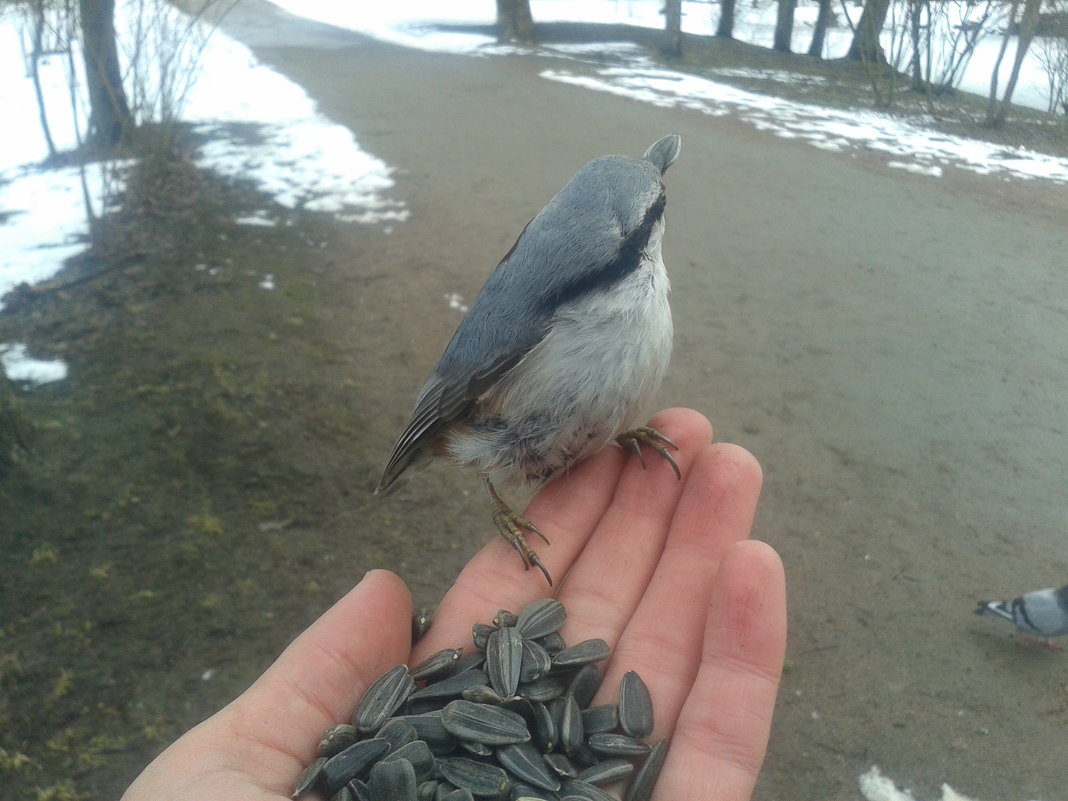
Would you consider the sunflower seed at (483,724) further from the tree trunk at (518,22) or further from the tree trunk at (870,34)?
the tree trunk at (518,22)

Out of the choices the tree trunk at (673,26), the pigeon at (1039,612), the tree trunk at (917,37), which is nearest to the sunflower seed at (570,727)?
the pigeon at (1039,612)

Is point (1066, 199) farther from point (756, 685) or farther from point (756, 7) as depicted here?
point (756, 7)

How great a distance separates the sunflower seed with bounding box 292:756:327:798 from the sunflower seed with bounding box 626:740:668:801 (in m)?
0.54

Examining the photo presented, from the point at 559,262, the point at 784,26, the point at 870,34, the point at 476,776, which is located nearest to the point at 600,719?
the point at 476,776

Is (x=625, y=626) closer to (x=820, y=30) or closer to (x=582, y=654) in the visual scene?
(x=582, y=654)

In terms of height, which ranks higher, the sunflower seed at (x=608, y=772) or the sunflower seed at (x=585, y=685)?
the sunflower seed at (x=585, y=685)

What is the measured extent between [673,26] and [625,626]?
787cm

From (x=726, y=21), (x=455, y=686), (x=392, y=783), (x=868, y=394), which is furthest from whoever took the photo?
(x=726, y=21)

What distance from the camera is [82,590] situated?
231 cm

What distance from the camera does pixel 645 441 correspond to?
75.3 inches

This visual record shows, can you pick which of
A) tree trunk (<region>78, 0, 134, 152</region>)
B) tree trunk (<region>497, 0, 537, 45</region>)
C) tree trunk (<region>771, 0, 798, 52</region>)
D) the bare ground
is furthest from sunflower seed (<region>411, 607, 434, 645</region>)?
tree trunk (<region>497, 0, 537, 45</region>)

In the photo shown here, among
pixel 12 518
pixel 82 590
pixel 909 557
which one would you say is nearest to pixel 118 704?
pixel 82 590

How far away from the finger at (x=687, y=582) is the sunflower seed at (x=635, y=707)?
1.6 inches

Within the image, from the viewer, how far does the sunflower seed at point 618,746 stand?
1.41 m
